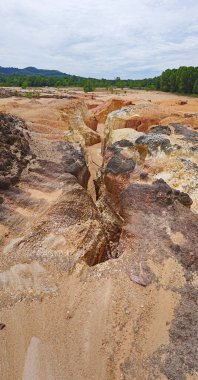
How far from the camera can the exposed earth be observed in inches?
165

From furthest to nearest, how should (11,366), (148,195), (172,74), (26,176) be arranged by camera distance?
(172,74)
(26,176)
(148,195)
(11,366)

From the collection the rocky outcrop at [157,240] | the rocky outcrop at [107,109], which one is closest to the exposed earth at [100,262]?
the rocky outcrop at [157,240]

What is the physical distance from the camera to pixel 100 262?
580 centimetres

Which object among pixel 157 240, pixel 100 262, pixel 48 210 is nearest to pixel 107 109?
pixel 48 210

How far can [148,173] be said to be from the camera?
704cm

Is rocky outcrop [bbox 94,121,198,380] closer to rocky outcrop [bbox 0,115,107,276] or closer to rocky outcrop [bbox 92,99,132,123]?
rocky outcrop [bbox 0,115,107,276]

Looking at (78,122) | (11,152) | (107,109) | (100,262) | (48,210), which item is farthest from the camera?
(107,109)

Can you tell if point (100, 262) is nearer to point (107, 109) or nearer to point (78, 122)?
point (78, 122)

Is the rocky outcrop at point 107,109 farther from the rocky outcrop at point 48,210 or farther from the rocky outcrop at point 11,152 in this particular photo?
the rocky outcrop at point 48,210

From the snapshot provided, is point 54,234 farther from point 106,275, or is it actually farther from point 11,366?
point 11,366

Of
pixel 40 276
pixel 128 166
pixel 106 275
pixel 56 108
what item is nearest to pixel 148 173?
pixel 128 166

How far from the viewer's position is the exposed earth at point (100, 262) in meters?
4.18

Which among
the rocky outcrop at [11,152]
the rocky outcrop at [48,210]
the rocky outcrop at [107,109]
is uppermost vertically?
the rocky outcrop at [11,152]

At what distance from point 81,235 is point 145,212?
3.83ft
